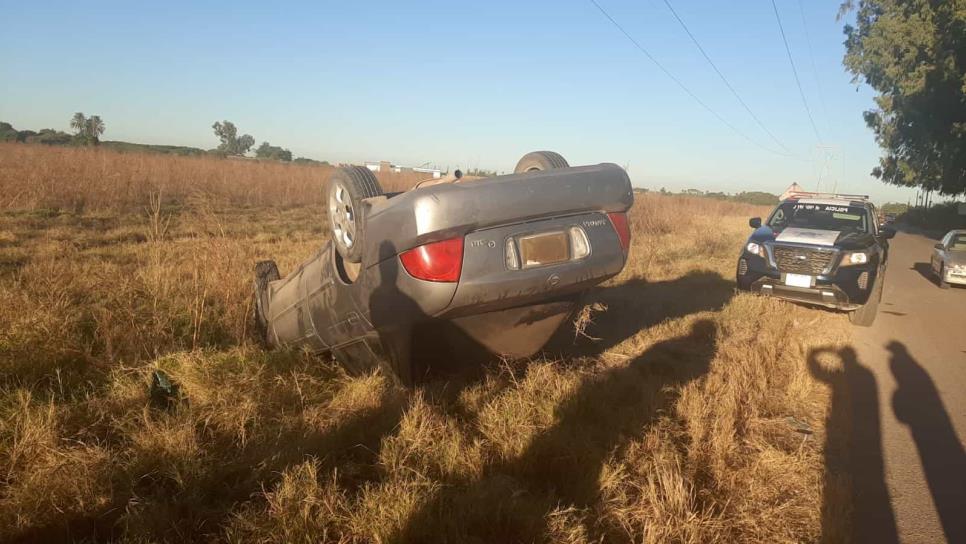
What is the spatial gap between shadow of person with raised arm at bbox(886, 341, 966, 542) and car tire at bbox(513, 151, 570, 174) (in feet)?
9.51

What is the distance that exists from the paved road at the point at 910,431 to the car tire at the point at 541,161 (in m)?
2.62

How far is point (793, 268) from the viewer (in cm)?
715

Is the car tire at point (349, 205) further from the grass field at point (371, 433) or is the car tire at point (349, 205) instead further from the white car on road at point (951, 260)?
the white car on road at point (951, 260)

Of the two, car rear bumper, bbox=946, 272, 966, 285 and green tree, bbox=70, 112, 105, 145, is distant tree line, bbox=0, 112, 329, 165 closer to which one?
green tree, bbox=70, 112, 105, 145

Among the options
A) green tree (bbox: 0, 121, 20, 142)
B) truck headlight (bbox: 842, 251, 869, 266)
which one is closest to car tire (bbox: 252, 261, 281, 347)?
truck headlight (bbox: 842, 251, 869, 266)

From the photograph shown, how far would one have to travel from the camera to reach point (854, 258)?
689 cm

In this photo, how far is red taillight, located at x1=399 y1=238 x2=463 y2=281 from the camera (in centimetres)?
263

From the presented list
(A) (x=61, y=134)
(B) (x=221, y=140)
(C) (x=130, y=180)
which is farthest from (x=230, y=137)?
(C) (x=130, y=180)

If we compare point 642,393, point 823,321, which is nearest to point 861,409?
point 642,393

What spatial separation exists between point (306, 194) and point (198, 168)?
4.18 metres

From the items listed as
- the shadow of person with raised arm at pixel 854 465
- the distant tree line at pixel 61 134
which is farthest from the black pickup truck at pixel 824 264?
the distant tree line at pixel 61 134

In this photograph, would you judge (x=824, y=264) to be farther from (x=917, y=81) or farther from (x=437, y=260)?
(x=917, y=81)

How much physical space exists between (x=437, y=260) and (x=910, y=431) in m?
3.67

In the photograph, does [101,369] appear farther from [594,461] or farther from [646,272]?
[646,272]
